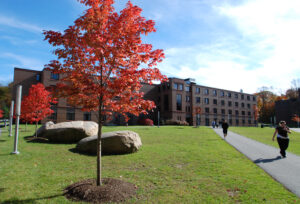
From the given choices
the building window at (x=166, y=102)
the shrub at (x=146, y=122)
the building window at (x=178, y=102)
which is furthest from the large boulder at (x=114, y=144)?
the building window at (x=178, y=102)

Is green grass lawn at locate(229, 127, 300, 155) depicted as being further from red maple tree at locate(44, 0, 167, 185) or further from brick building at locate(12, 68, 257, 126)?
brick building at locate(12, 68, 257, 126)

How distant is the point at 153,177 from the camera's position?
6.34m

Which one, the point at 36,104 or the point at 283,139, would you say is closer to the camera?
the point at 283,139

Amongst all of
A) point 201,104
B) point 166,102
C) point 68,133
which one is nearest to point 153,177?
point 68,133

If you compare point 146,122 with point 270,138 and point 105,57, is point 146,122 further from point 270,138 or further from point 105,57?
point 105,57

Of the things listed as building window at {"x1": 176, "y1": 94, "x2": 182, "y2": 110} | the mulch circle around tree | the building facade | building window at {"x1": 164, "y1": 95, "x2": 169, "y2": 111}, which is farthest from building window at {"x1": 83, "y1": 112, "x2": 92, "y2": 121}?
the mulch circle around tree

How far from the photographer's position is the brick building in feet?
133

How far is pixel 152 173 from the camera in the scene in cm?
679

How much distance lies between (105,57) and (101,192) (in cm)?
347

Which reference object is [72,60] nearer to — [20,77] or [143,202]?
[143,202]

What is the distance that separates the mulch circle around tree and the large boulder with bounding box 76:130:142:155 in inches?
170

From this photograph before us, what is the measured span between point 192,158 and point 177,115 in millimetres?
47136

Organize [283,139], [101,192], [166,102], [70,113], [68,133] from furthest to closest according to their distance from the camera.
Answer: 1. [166,102]
2. [70,113]
3. [68,133]
4. [283,139]
5. [101,192]

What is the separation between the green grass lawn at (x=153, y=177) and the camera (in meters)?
4.76
